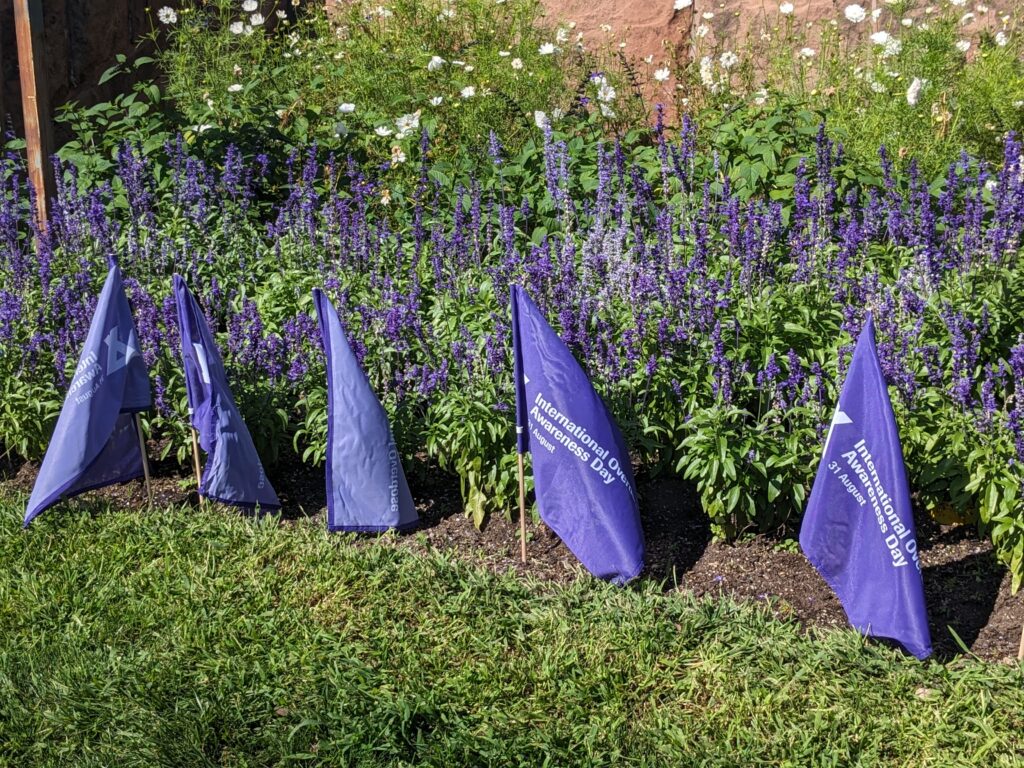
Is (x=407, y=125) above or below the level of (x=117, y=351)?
above

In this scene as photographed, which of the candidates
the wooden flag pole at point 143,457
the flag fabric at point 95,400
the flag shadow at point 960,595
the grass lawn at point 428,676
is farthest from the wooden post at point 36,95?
the flag shadow at point 960,595

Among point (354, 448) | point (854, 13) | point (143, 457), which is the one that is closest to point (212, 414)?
point (143, 457)

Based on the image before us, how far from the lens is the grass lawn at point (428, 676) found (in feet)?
12.2

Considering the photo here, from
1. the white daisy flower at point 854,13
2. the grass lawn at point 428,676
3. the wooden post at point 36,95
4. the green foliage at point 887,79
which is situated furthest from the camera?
the white daisy flower at point 854,13

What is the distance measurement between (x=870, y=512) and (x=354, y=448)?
200cm

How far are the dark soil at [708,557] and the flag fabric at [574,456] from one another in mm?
199

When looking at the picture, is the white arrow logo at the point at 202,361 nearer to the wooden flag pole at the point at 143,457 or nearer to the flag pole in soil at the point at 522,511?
the wooden flag pole at the point at 143,457

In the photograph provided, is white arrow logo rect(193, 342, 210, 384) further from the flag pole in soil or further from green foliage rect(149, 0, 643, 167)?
green foliage rect(149, 0, 643, 167)

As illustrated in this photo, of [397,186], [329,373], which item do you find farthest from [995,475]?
[397,186]

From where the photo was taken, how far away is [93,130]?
25.5ft

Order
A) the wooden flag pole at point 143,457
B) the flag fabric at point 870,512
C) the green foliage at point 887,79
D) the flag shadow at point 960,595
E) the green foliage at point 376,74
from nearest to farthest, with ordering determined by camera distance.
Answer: the flag fabric at point 870,512
the flag shadow at point 960,595
the wooden flag pole at point 143,457
the green foliage at point 887,79
the green foliage at point 376,74

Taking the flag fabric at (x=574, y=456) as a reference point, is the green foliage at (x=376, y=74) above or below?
above

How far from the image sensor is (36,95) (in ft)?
22.5

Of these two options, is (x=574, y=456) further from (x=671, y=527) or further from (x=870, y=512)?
(x=870, y=512)
